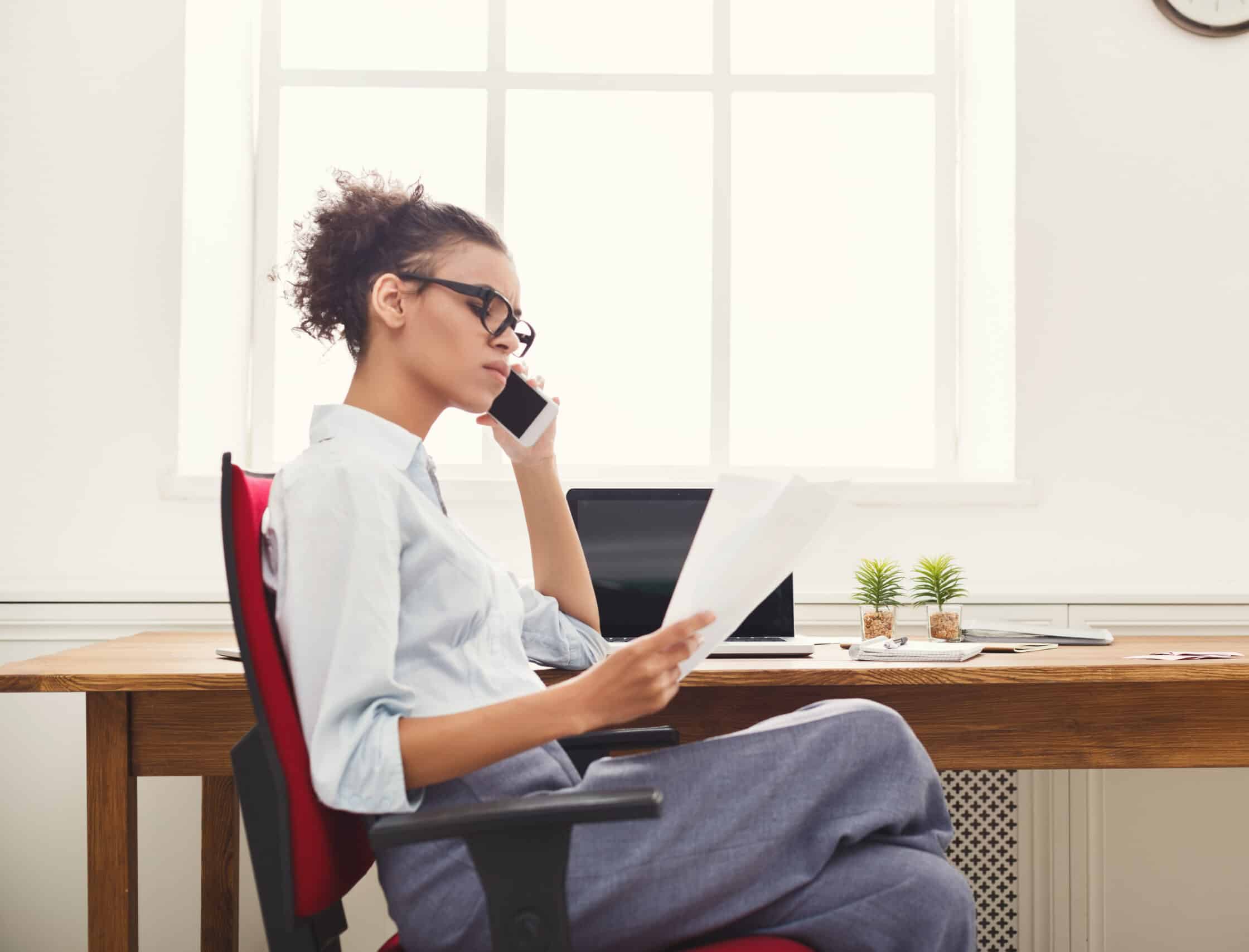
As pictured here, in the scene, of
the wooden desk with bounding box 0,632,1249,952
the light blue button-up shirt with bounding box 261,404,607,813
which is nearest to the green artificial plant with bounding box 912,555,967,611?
the wooden desk with bounding box 0,632,1249,952

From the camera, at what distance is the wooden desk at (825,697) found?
4.62ft

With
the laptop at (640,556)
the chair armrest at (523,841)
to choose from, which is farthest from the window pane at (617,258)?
the chair armrest at (523,841)

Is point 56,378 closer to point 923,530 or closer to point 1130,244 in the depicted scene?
point 923,530

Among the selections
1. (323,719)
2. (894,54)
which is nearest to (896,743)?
(323,719)

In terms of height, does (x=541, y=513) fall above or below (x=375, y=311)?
below

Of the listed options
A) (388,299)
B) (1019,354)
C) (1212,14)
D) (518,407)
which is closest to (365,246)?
(388,299)

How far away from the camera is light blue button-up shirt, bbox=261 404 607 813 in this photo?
2.96ft

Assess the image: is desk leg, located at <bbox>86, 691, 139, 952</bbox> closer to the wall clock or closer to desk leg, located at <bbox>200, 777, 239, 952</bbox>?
desk leg, located at <bbox>200, 777, 239, 952</bbox>

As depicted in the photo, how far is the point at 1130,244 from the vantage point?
2.32 m

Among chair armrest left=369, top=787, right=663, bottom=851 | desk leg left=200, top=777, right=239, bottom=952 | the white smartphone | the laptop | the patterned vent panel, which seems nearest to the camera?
chair armrest left=369, top=787, right=663, bottom=851

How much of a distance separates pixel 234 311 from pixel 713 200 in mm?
1190

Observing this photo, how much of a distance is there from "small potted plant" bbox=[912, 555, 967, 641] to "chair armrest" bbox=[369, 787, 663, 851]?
1.13m

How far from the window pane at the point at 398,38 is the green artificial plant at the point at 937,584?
5.43 feet

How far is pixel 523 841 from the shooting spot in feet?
2.82
